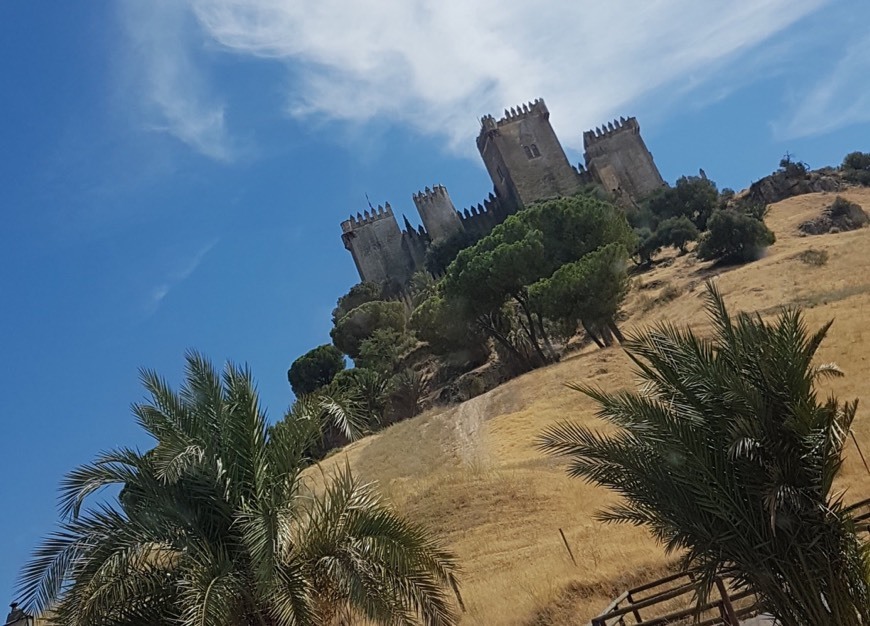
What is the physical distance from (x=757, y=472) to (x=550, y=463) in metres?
15.9

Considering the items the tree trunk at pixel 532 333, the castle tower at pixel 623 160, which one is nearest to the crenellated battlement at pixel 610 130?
the castle tower at pixel 623 160

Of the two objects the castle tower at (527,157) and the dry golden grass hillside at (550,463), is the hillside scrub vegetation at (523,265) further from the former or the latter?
the castle tower at (527,157)

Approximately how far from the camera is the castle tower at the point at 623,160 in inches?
2879

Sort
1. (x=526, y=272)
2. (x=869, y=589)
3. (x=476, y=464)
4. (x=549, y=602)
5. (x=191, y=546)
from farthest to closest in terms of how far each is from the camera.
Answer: (x=526, y=272) → (x=476, y=464) → (x=549, y=602) → (x=191, y=546) → (x=869, y=589)

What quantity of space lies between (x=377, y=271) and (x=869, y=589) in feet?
231

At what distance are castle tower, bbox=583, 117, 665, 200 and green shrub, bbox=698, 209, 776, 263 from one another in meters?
26.2

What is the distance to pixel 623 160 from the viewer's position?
75188mm

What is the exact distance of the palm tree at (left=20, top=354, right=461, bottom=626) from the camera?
724 cm

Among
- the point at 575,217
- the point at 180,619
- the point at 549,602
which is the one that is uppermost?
the point at 575,217

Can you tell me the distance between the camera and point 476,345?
146 feet

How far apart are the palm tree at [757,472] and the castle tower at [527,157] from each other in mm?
63997

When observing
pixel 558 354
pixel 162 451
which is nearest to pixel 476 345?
pixel 558 354

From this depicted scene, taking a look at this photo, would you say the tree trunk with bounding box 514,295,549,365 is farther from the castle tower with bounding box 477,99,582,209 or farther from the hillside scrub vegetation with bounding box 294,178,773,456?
the castle tower with bounding box 477,99,582,209

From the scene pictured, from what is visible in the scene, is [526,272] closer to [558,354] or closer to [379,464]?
[558,354]
